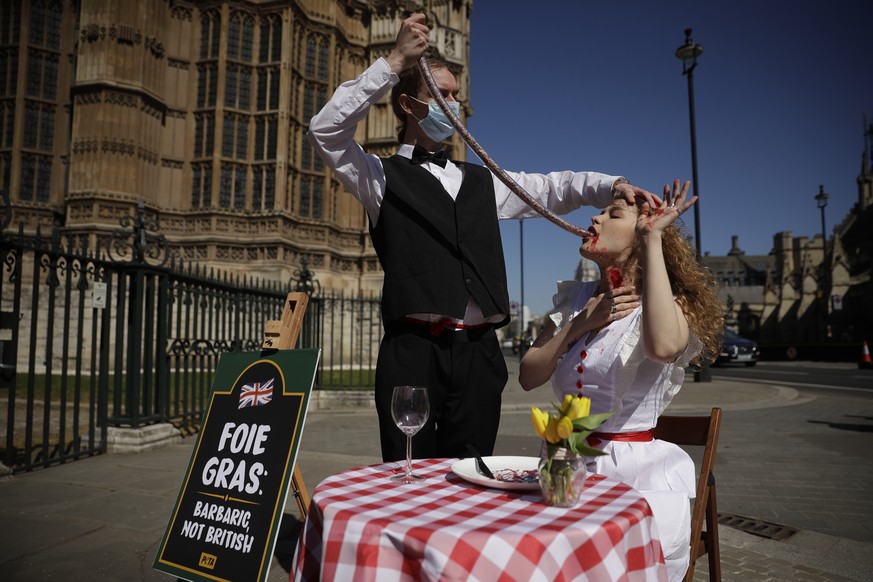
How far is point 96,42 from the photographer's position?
67.1 feet

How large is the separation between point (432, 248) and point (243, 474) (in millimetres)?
1220

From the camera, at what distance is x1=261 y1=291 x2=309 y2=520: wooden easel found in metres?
2.51

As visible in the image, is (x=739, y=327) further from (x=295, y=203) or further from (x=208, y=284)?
(x=208, y=284)

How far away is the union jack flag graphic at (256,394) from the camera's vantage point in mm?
2361

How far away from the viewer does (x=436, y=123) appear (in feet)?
8.50

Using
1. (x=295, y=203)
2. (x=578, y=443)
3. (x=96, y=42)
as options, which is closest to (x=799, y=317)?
(x=295, y=203)

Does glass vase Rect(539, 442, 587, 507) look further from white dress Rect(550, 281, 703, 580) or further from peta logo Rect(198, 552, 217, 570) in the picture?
peta logo Rect(198, 552, 217, 570)

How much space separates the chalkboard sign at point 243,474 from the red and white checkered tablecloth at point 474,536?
1.95ft

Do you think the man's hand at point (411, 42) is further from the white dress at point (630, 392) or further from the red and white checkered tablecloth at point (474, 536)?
the red and white checkered tablecloth at point (474, 536)

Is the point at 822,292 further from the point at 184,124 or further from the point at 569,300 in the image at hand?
the point at 569,300

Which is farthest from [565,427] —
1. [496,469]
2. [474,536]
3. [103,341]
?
[103,341]

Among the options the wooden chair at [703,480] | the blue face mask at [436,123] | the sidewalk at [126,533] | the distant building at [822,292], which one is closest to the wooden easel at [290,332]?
the sidewalk at [126,533]

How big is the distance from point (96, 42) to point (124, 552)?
23068mm

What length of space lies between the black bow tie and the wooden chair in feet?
5.08
